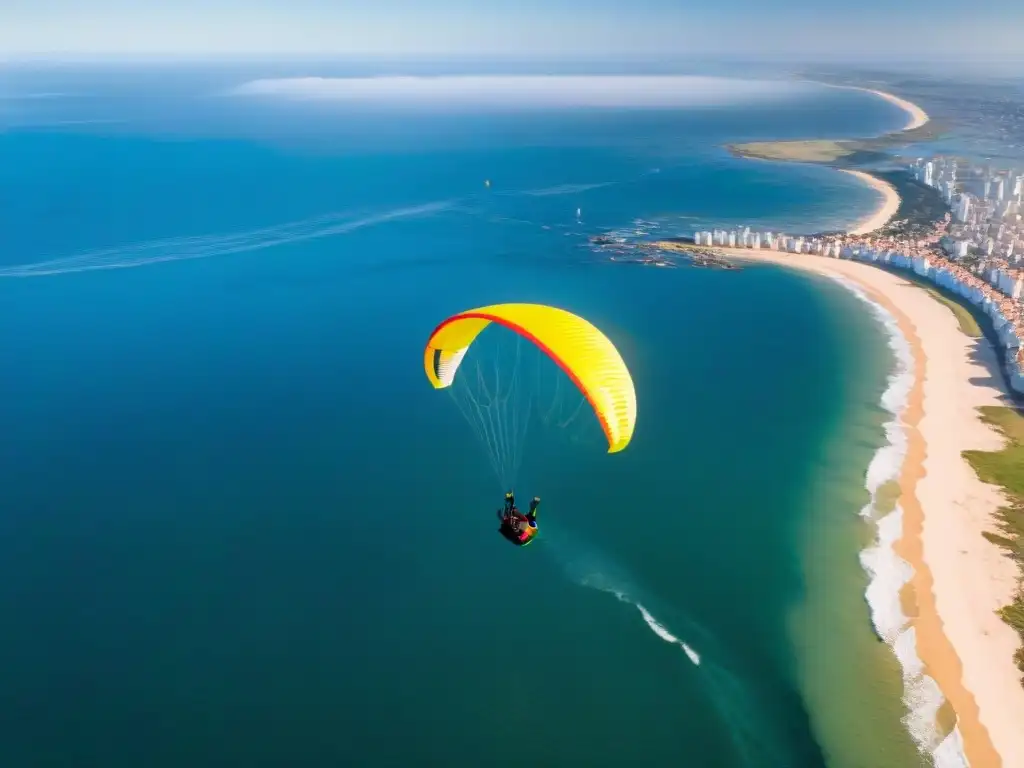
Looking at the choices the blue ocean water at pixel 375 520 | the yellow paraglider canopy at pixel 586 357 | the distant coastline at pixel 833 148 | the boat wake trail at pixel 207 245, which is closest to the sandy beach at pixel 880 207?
the distant coastline at pixel 833 148

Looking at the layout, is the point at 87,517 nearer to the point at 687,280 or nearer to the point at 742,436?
the point at 742,436

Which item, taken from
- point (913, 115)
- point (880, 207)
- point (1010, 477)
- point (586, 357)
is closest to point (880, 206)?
point (880, 207)

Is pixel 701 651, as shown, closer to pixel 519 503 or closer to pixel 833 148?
pixel 519 503

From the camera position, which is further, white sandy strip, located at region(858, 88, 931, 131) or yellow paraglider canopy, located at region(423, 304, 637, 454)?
white sandy strip, located at region(858, 88, 931, 131)

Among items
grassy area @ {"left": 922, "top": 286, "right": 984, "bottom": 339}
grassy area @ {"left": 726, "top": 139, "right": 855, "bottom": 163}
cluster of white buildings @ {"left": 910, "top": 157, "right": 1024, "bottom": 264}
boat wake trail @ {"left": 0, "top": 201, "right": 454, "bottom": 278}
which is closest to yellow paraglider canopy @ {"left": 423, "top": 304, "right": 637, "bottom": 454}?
grassy area @ {"left": 922, "top": 286, "right": 984, "bottom": 339}

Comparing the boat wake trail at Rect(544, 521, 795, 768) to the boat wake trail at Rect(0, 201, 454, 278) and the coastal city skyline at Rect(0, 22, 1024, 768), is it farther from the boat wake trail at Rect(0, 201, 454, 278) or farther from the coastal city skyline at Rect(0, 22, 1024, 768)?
the boat wake trail at Rect(0, 201, 454, 278)

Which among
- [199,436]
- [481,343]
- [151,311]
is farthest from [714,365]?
[151,311]

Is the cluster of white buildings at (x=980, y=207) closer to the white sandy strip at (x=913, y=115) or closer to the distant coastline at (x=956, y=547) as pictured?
the distant coastline at (x=956, y=547)
